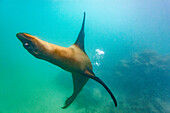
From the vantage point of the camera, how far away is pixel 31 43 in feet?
5.03

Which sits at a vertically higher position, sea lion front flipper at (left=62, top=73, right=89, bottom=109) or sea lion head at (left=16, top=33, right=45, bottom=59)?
sea lion head at (left=16, top=33, right=45, bottom=59)

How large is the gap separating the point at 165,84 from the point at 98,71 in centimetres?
860

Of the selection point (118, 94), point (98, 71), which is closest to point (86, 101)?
point (118, 94)

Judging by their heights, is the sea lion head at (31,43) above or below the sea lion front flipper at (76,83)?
above

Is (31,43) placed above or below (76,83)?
above

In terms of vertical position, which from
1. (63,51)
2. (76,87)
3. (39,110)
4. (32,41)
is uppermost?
(32,41)

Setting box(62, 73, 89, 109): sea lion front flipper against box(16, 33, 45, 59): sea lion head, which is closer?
box(16, 33, 45, 59): sea lion head

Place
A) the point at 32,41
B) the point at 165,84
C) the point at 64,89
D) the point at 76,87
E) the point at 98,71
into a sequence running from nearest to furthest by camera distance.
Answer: the point at 32,41 → the point at 76,87 → the point at 165,84 → the point at 98,71 → the point at 64,89

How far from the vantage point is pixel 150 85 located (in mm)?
14352

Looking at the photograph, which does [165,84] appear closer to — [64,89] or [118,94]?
[118,94]

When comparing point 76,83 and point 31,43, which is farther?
point 76,83

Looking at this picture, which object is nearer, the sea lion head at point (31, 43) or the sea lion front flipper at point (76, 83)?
the sea lion head at point (31, 43)

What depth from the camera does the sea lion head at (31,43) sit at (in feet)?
4.96

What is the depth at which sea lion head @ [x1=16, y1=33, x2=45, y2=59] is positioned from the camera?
1.51 m
